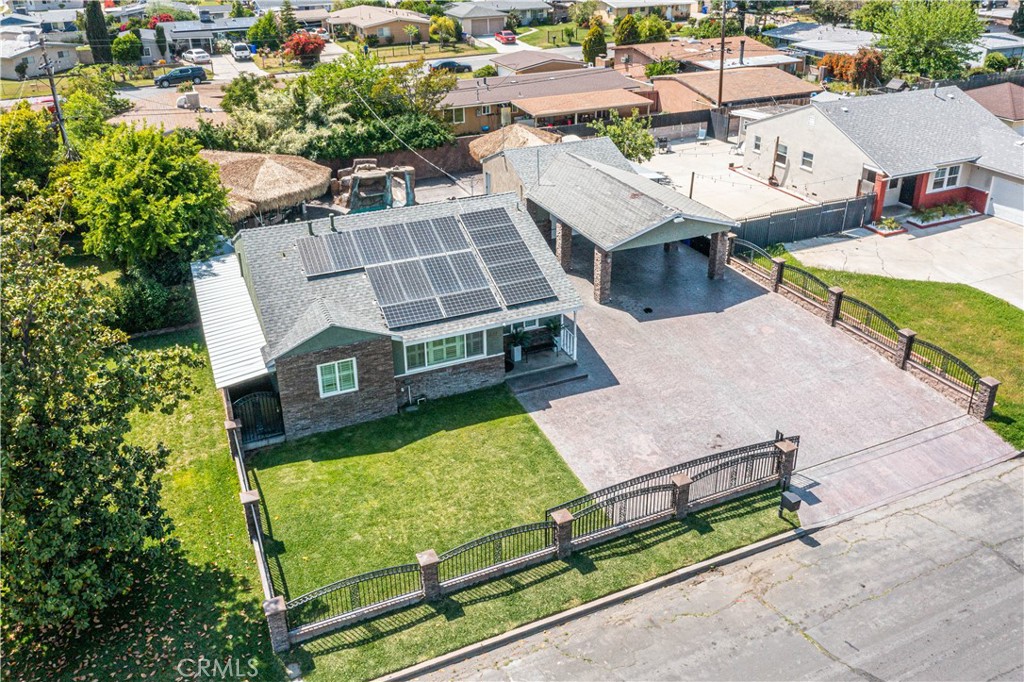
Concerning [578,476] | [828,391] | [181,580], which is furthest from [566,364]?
[181,580]

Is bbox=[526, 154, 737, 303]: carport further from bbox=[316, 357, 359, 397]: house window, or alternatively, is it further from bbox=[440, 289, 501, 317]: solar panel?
bbox=[316, 357, 359, 397]: house window

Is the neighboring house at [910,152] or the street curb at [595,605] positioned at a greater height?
the neighboring house at [910,152]

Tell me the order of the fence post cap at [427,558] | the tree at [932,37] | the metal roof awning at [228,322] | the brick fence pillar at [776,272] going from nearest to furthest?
1. the fence post cap at [427,558]
2. the metal roof awning at [228,322]
3. the brick fence pillar at [776,272]
4. the tree at [932,37]

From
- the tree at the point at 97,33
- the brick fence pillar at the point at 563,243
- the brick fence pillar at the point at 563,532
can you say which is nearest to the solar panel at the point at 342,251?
the brick fence pillar at the point at 563,243

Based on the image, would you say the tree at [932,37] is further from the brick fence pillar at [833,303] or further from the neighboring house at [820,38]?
the brick fence pillar at [833,303]

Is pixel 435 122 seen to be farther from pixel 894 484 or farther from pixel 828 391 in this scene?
pixel 894 484

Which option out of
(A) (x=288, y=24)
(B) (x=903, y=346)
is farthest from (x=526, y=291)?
(A) (x=288, y=24)
